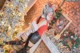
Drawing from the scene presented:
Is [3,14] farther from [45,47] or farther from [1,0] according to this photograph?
[45,47]

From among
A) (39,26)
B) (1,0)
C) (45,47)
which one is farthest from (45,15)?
(1,0)

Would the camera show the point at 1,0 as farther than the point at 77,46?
Yes

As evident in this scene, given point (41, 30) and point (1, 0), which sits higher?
point (1, 0)

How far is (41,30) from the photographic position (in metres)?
1.16

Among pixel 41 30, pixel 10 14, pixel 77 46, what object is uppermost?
pixel 10 14

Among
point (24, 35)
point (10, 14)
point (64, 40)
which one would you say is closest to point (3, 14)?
point (10, 14)

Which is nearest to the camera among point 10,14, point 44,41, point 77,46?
point 77,46

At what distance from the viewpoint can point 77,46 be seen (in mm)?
990

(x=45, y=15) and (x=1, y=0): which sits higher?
(x=1, y=0)

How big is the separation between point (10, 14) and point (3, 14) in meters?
0.04

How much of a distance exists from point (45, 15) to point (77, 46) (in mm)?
278

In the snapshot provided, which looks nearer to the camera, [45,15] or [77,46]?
[77,46]

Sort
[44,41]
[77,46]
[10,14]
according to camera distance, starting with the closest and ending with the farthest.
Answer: [77,46], [44,41], [10,14]

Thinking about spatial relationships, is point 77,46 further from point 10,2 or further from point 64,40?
point 10,2
